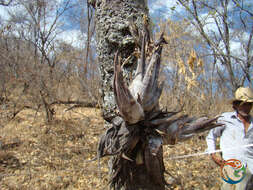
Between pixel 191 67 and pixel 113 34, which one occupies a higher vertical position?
pixel 191 67

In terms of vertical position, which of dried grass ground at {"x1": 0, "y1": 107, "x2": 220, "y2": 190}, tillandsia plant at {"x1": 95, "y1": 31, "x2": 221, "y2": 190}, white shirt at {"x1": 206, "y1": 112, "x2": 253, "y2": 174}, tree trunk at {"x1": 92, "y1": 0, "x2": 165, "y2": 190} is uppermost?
tree trunk at {"x1": 92, "y1": 0, "x2": 165, "y2": 190}

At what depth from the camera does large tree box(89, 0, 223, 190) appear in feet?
3.21

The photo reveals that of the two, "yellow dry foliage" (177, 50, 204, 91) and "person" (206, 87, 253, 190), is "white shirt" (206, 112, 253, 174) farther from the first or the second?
"yellow dry foliage" (177, 50, 204, 91)

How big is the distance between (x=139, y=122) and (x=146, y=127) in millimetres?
48

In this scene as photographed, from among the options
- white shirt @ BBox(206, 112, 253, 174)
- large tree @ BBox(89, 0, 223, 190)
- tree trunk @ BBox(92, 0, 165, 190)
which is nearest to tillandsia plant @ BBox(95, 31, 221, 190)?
large tree @ BBox(89, 0, 223, 190)

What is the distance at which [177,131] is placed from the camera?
3.32ft

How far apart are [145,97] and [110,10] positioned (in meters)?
0.64

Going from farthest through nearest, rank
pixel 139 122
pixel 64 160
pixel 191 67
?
1. pixel 64 160
2. pixel 191 67
3. pixel 139 122

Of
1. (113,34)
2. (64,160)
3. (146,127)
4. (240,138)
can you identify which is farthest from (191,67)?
(64,160)

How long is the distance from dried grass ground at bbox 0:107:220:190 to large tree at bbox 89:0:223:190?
1533 mm

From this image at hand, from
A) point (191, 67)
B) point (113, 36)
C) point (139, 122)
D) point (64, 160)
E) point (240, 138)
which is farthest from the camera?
point (64, 160)

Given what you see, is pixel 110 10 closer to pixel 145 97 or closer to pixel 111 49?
pixel 111 49

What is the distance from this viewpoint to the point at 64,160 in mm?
4488

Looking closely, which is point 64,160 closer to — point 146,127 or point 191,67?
point 191,67
